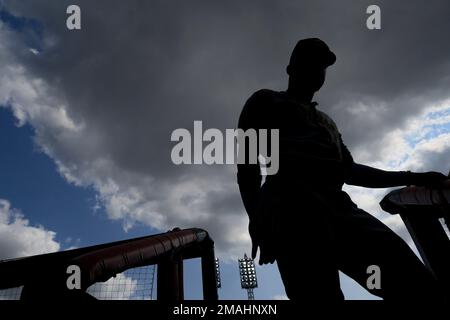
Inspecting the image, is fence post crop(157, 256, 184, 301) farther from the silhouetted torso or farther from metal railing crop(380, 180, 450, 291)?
→ the silhouetted torso

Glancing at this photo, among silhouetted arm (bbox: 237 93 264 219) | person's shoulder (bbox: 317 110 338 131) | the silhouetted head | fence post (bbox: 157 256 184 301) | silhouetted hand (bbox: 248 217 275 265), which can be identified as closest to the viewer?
silhouetted hand (bbox: 248 217 275 265)

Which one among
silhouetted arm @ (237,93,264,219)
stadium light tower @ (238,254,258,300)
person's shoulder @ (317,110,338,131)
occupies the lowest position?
stadium light tower @ (238,254,258,300)

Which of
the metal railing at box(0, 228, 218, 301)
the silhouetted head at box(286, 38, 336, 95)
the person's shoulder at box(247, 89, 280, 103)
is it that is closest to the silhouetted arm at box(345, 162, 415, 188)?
the silhouetted head at box(286, 38, 336, 95)

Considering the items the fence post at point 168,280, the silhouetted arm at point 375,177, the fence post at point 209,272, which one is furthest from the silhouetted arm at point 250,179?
the fence post at point 209,272

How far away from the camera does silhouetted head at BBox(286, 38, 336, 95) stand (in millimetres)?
1726

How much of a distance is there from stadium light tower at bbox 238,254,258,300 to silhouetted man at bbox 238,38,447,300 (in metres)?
33.1

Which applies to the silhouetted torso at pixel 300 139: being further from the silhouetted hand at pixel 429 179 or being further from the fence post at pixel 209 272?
the fence post at pixel 209 272

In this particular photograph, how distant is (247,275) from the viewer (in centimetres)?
3234

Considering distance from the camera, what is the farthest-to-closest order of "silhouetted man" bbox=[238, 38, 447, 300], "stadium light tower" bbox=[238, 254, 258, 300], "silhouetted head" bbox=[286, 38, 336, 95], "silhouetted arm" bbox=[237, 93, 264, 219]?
1. "stadium light tower" bbox=[238, 254, 258, 300]
2. "silhouetted head" bbox=[286, 38, 336, 95]
3. "silhouetted arm" bbox=[237, 93, 264, 219]
4. "silhouetted man" bbox=[238, 38, 447, 300]

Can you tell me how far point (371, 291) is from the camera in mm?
1322

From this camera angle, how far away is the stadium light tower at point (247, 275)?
1267 inches

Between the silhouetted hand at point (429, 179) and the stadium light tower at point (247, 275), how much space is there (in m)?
32.9
